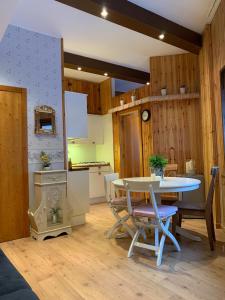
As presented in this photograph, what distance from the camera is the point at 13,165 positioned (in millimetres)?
3434

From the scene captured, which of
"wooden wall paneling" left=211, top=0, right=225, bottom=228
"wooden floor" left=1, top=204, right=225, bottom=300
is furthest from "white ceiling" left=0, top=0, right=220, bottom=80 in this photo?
"wooden floor" left=1, top=204, right=225, bottom=300

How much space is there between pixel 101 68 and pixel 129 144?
1973 mm

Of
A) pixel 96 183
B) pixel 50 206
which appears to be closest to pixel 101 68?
pixel 96 183

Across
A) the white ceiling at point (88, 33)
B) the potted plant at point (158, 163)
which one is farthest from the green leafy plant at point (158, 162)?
the white ceiling at point (88, 33)

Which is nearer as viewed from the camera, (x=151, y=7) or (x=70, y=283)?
(x=70, y=283)

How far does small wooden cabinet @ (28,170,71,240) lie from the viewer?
11.0 ft

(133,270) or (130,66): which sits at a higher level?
(130,66)

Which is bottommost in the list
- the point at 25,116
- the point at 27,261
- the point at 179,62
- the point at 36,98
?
the point at 27,261

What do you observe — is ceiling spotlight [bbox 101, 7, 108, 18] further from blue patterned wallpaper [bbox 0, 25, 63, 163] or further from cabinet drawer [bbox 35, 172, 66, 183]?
cabinet drawer [bbox 35, 172, 66, 183]

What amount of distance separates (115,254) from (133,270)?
0.44 meters

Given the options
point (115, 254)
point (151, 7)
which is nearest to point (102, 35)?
point (151, 7)

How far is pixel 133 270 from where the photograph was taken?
2.32 metres

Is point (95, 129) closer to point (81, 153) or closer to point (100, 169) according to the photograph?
point (81, 153)

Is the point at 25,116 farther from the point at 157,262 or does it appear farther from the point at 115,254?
the point at 157,262
